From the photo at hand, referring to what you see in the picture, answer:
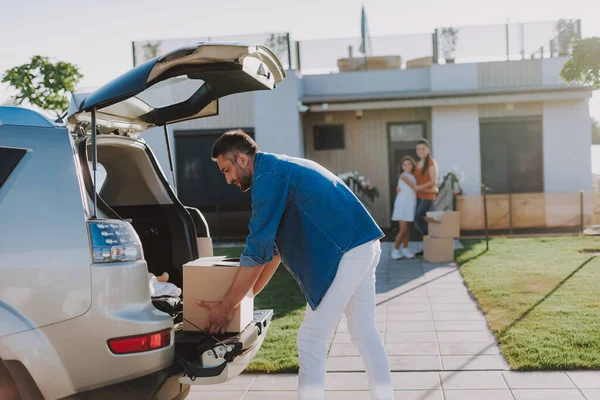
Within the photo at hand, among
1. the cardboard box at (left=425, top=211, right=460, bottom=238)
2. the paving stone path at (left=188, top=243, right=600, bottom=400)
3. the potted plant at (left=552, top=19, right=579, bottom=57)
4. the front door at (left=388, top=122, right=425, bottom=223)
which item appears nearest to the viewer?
the paving stone path at (left=188, top=243, right=600, bottom=400)

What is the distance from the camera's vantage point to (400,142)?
58.7 feet

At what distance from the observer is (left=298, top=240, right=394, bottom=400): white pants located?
3.76 metres

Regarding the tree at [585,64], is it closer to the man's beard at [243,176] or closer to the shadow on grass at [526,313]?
the shadow on grass at [526,313]

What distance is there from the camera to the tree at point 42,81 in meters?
13.6

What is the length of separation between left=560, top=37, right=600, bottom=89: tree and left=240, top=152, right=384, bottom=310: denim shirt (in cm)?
890

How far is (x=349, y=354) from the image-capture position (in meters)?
5.85

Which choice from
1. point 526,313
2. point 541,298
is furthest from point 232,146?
point 541,298

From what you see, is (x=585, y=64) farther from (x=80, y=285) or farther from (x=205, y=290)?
(x=80, y=285)

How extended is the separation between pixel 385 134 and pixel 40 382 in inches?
604

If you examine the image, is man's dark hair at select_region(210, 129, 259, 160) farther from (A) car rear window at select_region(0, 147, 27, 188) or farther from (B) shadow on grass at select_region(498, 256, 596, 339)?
(B) shadow on grass at select_region(498, 256, 596, 339)

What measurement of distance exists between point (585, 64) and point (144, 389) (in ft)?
33.2

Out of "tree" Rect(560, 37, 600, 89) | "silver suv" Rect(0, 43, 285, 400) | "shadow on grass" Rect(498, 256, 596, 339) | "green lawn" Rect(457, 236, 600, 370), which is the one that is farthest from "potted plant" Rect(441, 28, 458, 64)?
Answer: "silver suv" Rect(0, 43, 285, 400)

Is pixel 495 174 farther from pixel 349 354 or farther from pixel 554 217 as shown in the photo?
pixel 349 354

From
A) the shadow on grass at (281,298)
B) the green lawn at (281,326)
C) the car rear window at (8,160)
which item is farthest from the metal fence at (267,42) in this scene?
the car rear window at (8,160)
